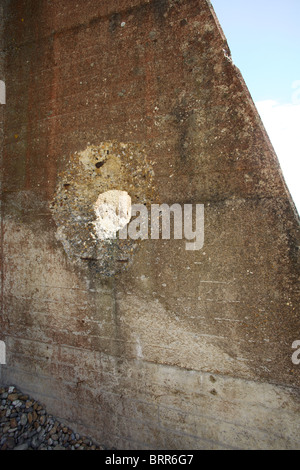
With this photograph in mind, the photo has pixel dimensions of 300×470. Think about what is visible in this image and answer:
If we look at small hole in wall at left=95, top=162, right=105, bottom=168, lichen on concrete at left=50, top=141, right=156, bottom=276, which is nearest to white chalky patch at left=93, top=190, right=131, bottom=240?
lichen on concrete at left=50, top=141, right=156, bottom=276

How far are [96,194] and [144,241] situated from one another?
684 mm

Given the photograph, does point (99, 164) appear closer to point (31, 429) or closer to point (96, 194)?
point (96, 194)

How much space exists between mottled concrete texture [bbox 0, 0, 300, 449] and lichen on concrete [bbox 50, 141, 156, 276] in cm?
1

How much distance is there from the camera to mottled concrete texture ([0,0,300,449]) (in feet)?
7.02

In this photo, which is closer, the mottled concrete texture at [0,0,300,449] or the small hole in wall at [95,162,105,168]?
the mottled concrete texture at [0,0,300,449]

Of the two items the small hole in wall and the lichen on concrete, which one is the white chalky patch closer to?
the lichen on concrete

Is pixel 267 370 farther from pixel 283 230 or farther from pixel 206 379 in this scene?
pixel 283 230

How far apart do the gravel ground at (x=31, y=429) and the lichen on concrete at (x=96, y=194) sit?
1650mm

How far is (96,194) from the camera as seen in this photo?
2676 millimetres

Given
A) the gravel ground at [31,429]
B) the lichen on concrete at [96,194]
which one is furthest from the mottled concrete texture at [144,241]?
the gravel ground at [31,429]

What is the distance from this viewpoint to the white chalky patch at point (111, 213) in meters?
2.55

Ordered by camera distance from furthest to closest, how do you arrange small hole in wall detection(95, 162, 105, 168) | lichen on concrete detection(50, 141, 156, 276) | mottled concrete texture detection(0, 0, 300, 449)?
small hole in wall detection(95, 162, 105, 168) < lichen on concrete detection(50, 141, 156, 276) < mottled concrete texture detection(0, 0, 300, 449)

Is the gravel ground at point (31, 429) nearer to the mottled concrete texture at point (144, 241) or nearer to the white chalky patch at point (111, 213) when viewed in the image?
the mottled concrete texture at point (144, 241)

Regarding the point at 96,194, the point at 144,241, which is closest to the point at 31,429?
the point at 144,241
